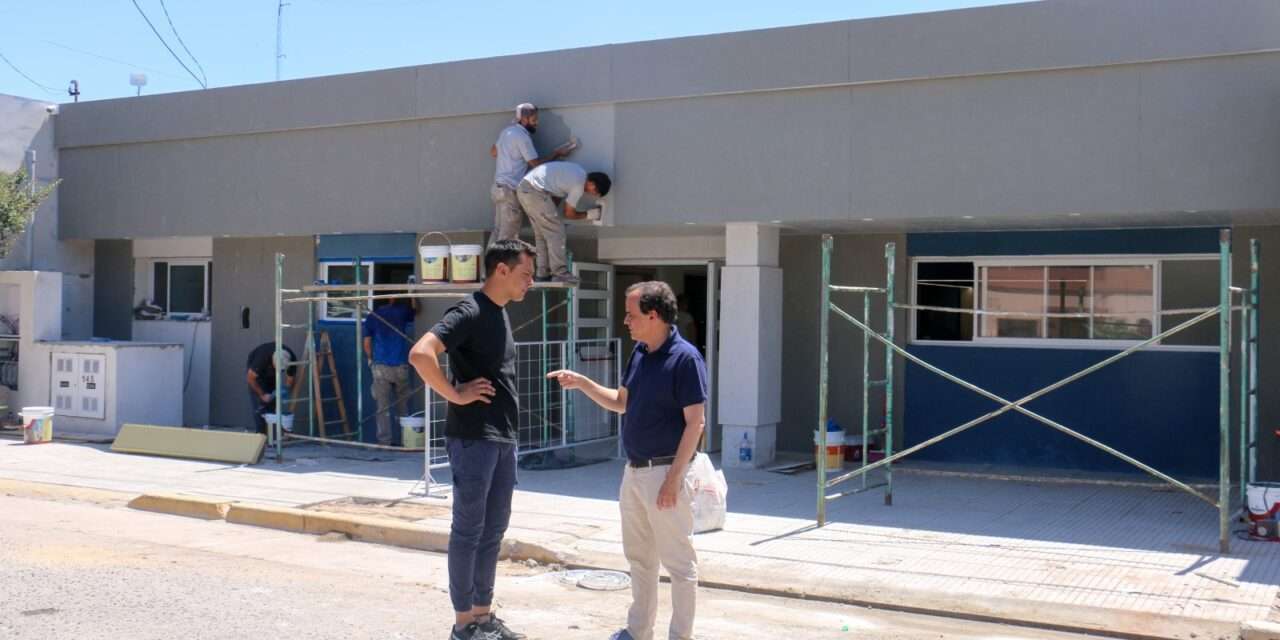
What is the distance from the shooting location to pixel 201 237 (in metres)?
16.5

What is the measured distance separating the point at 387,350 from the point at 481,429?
847 cm

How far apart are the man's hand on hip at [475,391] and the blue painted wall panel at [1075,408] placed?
27.2 feet

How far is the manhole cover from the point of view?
8.00m

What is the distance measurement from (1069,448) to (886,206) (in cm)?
334

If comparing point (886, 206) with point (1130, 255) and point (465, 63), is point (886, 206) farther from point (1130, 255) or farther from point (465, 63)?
point (465, 63)

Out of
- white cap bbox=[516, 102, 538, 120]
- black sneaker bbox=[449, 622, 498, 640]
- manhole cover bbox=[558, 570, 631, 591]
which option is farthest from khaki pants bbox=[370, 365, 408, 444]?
black sneaker bbox=[449, 622, 498, 640]

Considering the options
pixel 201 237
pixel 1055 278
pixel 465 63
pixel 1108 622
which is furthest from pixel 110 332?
pixel 1108 622

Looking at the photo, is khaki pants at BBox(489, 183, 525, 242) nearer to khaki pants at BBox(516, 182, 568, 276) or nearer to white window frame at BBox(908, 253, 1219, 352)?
khaki pants at BBox(516, 182, 568, 276)

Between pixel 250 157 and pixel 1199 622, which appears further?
pixel 250 157

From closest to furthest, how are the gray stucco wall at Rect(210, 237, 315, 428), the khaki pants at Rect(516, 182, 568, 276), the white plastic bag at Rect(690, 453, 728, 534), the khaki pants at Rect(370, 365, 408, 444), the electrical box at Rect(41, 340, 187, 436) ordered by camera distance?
the white plastic bag at Rect(690, 453, 728, 534) → the khaki pants at Rect(516, 182, 568, 276) → the khaki pants at Rect(370, 365, 408, 444) → the electrical box at Rect(41, 340, 187, 436) → the gray stucco wall at Rect(210, 237, 315, 428)

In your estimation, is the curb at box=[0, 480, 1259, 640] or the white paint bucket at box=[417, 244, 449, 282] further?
the white paint bucket at box=[417, 244, 449, 282]

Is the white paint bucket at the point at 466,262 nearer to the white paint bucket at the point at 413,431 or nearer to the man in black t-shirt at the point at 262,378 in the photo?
the white paint bucket at the point at 413,431

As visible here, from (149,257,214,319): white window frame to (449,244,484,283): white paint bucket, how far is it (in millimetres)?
5770

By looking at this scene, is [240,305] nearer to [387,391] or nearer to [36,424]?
[36,424]
